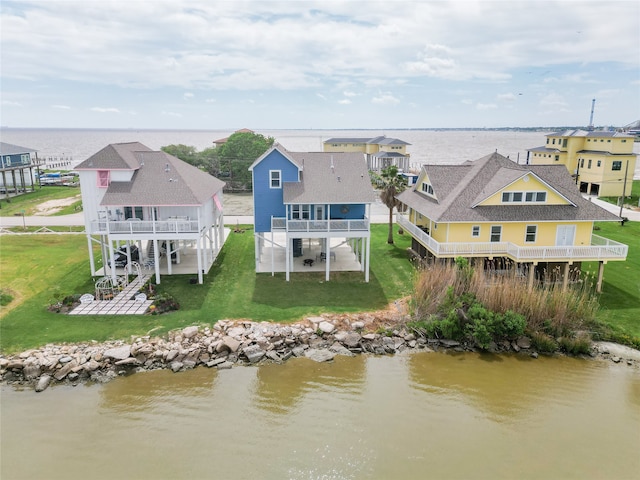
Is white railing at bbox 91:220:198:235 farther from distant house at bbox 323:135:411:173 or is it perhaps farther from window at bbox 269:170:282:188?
distant house at bbox 323:135:411:173

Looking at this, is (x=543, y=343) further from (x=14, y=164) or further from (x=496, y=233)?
(x=14, y=164)

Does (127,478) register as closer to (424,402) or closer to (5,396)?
(5,396)

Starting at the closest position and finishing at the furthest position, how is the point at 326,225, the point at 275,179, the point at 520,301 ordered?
1. the point at 520,301
2. the point at 326,225
3. the point at 275,179

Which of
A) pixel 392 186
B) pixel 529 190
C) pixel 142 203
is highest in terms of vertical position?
pixel 529 190

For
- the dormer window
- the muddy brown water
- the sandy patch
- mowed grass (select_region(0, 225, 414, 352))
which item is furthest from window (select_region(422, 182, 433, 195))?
the sandy patch

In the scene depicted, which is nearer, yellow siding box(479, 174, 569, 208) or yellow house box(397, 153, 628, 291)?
yellow house box(397, 153, 628, 291)

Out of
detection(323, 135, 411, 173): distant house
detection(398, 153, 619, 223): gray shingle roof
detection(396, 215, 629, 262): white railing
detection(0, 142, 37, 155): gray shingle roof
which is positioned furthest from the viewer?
detection(323, 135, 411, 173): distant house

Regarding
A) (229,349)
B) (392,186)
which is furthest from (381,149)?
(229,349)
